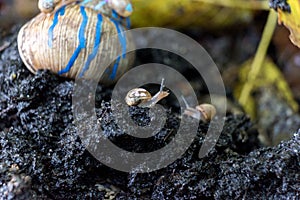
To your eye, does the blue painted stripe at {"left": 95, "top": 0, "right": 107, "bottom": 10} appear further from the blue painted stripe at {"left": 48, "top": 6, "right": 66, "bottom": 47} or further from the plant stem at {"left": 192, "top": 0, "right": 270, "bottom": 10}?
the plant stem at {"left": 192, "top": 0, "right": 270, "bottom": 10}

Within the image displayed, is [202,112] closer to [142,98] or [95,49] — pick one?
[142,98]

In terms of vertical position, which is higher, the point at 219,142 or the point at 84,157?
the point at 219,142

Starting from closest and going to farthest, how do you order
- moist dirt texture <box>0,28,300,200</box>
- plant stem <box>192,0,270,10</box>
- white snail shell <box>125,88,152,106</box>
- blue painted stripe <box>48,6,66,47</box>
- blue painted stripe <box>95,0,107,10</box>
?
moist dirt texture <box>0,28,300,200</box>, white snail shell <box>125,88,152,106</box>, blue painted stripe <box>48,6,66,47</box>, blue painted stripe <box>95,0,107,10</box>, plant stem <box>192,0,270,10</box>

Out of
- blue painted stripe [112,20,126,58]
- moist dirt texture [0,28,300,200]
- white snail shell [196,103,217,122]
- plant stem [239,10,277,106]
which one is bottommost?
moist dirt texture [0,28,300,200]

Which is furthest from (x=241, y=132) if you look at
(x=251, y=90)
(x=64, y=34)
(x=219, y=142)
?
(x=64, y=34)

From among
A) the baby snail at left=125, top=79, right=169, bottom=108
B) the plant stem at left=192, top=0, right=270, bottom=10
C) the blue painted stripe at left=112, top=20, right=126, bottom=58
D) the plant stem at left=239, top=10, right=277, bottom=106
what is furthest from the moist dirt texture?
the plant stem at left=192, top=0, right=270, bottom=10

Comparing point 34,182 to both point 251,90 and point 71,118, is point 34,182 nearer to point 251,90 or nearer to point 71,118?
point 71,118
